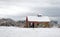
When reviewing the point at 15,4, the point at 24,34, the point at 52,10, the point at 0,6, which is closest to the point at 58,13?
the point at 52,10

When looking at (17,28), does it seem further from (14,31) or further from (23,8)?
(23,8)

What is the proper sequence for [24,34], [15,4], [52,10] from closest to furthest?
[24,34]
[52,10]
[15,4]

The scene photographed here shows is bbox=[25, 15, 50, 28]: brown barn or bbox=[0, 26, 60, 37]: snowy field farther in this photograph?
bbox=[25, 15, 50, 28]: brown barn

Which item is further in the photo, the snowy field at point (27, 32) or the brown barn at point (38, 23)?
the brown barn at point (38, 23)

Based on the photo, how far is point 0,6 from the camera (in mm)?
2760

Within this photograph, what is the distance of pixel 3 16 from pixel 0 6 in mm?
319

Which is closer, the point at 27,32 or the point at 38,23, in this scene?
the point at 27,32

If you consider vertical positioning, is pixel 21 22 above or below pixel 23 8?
below

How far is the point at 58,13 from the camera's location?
2.50 metres

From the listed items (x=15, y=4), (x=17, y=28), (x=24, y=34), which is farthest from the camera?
(x=15, y=4)

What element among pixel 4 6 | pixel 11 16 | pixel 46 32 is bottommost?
pixel 46 32

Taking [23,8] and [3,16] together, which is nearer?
[3,16]

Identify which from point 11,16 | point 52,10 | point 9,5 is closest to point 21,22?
point 11,16

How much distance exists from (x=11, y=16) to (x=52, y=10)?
803 millimetres
